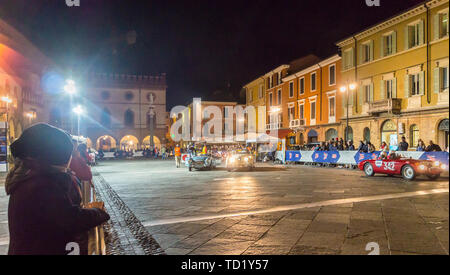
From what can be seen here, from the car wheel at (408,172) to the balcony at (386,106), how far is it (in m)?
12.3

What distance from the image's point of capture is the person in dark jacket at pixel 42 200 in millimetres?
1925

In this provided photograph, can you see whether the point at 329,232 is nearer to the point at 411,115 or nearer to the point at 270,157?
the point at 411,115

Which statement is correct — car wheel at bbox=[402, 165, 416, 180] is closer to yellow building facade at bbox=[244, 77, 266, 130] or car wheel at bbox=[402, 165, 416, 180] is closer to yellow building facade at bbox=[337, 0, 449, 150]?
yellow building facade at bbox=[337, 0, 449, 150]

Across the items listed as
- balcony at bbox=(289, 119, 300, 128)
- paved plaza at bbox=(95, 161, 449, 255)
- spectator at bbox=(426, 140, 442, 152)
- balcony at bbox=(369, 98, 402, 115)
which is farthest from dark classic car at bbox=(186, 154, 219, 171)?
balcony at bbox=(289, 119, 300, 128)

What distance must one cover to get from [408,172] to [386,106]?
1299 centimetres

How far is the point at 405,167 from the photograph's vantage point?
42.3ft

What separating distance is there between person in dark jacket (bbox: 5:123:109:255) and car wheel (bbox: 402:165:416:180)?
43.6 ft

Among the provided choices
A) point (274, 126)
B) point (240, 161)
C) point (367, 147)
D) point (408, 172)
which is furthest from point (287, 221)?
point (274, 126)

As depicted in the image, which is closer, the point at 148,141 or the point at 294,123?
the point at 294,123

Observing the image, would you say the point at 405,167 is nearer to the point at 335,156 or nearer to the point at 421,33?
the point at 335,156

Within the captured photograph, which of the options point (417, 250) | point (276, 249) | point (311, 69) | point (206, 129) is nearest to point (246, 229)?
point (276, 249)

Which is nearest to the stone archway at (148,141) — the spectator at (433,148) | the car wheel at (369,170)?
the car wheel at (369,170)

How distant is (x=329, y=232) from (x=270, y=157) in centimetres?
2410
